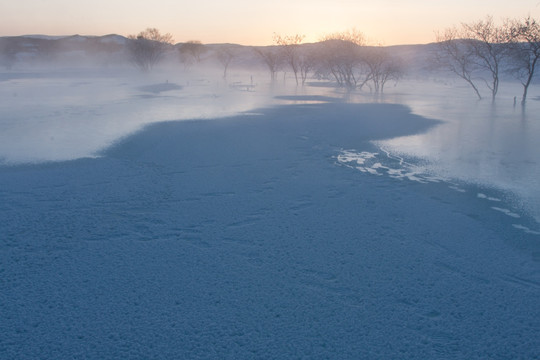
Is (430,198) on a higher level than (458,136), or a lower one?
lower

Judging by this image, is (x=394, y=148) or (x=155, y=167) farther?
(x=394, y=148)

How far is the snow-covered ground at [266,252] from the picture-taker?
11.2 ft

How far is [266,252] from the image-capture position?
496 centimetres

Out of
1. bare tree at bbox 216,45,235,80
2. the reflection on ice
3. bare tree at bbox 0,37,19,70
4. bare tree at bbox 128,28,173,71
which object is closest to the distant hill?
bare tree at bbox 0,37,19,70

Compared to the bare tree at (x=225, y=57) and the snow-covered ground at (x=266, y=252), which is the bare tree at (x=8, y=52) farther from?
the snow-covered ground at (x=266, y=252)

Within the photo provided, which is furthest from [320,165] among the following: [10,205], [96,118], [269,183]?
[96,118]

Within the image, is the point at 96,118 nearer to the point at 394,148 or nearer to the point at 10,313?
the point at 394,148

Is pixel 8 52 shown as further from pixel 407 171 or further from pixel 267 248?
pixel 267 248

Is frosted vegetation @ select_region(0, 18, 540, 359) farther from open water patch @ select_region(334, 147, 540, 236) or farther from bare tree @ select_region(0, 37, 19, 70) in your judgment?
bare tree @ select_region(0, 37, 19, 70)

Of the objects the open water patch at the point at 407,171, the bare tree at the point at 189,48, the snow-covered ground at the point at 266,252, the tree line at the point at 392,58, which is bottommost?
the snow-covered ground at the point at 266,252

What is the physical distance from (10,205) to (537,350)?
7490 millimetres

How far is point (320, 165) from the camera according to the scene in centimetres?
934

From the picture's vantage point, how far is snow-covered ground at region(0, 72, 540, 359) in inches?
134

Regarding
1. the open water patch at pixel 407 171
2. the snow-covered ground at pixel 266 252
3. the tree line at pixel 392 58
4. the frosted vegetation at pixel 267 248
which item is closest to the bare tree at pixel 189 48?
the tree line at pixel 392 58
